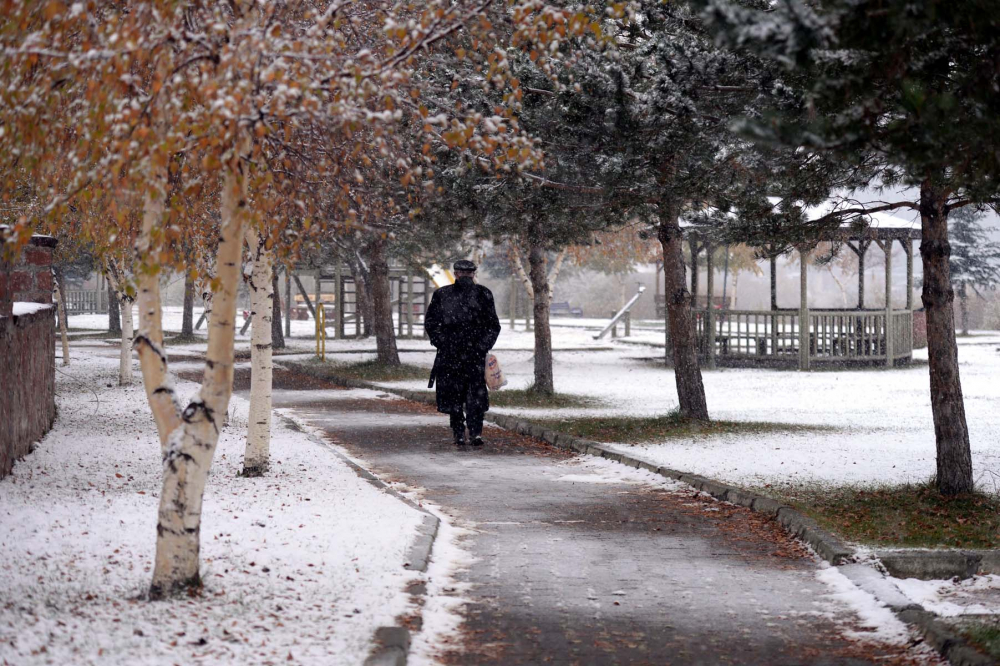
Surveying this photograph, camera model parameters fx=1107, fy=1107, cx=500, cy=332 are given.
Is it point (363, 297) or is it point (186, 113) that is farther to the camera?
point (363, 297)

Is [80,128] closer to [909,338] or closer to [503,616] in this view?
[503,616]

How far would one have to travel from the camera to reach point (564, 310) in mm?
76000

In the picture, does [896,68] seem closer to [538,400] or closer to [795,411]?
[795,411]

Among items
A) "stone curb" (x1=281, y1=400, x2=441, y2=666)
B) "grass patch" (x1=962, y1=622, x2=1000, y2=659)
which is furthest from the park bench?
"grass patch" (x1=962, y1=622, x2=1000, y2=659)

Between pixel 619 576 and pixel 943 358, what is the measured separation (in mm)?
3713

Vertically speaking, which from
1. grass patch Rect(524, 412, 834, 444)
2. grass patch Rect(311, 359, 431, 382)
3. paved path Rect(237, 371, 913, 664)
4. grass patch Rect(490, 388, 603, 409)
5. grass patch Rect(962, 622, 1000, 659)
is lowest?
paved path Rect(237, 371, 913, 664)

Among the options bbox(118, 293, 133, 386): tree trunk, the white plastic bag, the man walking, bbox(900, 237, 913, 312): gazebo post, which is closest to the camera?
the man walking

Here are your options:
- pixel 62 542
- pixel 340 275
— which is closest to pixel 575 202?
pixel 62 542

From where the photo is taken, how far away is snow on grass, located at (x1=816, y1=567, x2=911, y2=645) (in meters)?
5.64

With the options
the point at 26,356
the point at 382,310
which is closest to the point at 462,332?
the point at 26,356

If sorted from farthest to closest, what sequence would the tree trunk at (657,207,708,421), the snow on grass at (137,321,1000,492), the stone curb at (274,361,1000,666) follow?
the tree trunk at (657,207,708,421), the snow on grass at (137,321,1000,492), the stone curb at (274,361,1000,666)

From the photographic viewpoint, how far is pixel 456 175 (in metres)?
13.6

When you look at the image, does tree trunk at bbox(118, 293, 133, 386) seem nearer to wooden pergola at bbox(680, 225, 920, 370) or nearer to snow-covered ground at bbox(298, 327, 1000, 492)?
snow-covered ground at bbox(298, 327, 1000, 492)

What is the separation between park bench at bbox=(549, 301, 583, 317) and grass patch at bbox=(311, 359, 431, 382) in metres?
47.5
